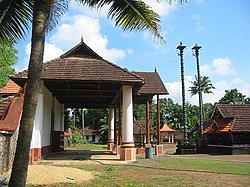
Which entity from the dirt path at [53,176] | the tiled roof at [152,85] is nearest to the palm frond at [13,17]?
the dirt path at [53,176]

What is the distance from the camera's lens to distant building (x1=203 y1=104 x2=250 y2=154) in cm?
3147

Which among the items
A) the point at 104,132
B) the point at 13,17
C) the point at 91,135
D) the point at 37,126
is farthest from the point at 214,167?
the point at 91,135

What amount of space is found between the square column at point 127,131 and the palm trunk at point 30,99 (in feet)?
38.4

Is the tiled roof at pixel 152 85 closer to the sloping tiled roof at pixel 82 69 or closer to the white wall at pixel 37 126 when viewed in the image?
the sloping tiled roof at pixel 82 69

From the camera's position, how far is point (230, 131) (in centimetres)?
3156

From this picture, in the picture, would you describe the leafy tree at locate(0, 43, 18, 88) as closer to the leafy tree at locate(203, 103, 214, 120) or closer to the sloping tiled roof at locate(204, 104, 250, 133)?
the sloping tiled roof at locate(204, 104, 250, 133)

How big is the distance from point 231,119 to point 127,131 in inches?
759

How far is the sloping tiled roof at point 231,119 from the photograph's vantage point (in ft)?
105

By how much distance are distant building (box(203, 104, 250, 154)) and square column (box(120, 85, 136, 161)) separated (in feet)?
55.2

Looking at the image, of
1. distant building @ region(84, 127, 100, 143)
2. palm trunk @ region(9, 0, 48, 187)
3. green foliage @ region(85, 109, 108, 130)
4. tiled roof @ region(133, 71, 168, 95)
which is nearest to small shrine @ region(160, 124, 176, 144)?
green foliage @ region(85, 109, 108, 130)

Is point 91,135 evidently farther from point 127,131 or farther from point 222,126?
point 127,131

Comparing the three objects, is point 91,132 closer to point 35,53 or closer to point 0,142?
point 0,142

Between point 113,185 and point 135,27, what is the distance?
4.60 meters

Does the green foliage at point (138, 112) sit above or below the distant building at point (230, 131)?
above
